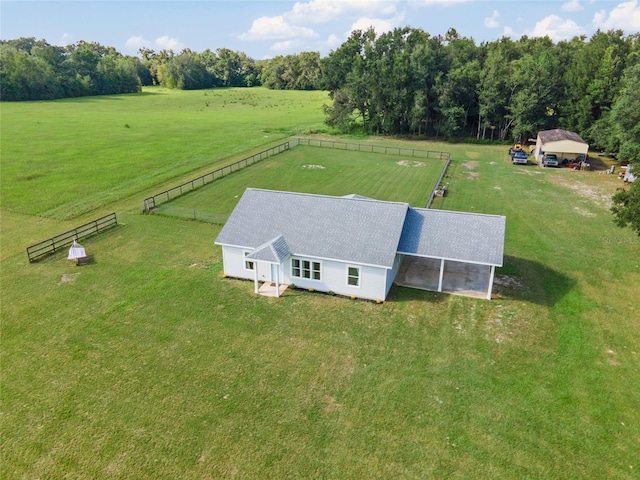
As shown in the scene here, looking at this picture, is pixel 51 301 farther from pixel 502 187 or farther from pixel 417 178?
pixel 502 187

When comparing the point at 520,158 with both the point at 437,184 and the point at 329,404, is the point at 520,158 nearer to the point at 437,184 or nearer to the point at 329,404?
the point at 437,184

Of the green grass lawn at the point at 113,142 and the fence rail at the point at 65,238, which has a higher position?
the green grass lawn at the point at 113,142

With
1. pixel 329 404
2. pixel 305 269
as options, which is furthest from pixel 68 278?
pixel 329 404

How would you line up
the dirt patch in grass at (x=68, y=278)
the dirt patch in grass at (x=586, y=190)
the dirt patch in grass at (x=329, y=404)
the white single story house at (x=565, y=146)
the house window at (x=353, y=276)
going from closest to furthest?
the dirt patch in grass at (x=329, y=404) → the house window at (x=353, y=276) → the dirt patch in grass at (x=68, y=278) → the dirt patch in grass at (x=586, y=190) → the white single story house at (x=565, y=146)

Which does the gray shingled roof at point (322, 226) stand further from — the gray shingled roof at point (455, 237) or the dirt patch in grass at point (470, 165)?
the dirt patch in grass at point (470, 165)

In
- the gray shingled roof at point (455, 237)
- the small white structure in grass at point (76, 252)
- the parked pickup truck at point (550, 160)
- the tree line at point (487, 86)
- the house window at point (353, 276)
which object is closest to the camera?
the gray shingled roof at point (455, 237)

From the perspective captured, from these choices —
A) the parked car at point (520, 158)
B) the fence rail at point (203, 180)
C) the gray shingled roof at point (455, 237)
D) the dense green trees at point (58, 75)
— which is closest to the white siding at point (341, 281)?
the gray shingled roof at point (455, 237)
